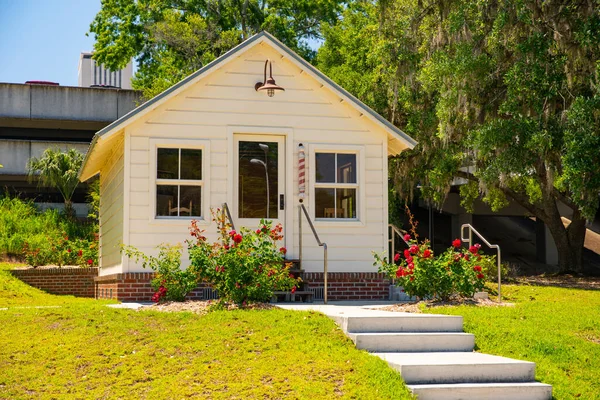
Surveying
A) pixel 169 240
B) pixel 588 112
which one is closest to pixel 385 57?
pixel 588 112

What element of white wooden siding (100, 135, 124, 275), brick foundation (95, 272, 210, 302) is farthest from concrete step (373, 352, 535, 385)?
A: white wooden siding (100, 135, 124, 275)

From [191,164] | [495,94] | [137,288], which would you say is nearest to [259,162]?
[191,164]

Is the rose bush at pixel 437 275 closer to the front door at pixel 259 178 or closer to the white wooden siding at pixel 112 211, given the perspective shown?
the front door at pixel 259 178

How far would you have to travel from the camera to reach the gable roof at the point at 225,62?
531 inches

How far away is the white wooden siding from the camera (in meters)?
14.6

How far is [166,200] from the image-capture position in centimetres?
1396

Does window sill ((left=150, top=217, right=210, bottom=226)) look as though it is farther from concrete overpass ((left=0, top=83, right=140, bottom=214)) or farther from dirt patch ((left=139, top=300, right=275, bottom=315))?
concrete overpass ((left=0, top=83, right=140, bottom=214))

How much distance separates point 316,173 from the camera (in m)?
14.5

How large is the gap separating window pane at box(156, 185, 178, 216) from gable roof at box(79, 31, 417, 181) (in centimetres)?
126

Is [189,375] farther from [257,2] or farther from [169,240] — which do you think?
[257,2]

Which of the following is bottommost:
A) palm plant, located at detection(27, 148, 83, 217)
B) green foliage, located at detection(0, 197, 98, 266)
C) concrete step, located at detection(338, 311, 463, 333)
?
concrete step, located at detection(338, 311, 463, 333)

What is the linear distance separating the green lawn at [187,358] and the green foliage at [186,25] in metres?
21.9

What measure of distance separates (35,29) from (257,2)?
29.0 m

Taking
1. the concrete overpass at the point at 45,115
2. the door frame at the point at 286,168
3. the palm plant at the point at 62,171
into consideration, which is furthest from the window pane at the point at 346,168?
the concrete overpass at the point at 45,115
